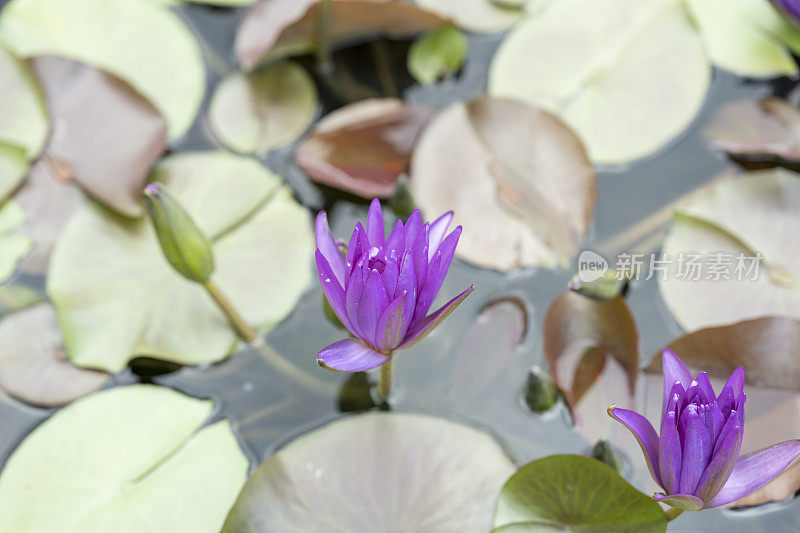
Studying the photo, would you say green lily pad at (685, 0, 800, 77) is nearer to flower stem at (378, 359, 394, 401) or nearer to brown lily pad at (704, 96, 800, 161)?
brown lily pad at (704, 96, 800, 161)

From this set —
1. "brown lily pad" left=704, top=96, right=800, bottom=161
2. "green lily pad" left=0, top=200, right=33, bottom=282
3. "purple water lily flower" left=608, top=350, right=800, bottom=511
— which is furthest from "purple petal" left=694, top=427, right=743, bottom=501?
"green lily pad" left=0, top=200, right=33, bottom=282

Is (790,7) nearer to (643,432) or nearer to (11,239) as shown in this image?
(643,432)

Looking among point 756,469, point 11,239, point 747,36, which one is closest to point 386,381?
point 756,469

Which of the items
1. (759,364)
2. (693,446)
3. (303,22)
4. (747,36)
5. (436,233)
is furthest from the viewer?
(747,36)

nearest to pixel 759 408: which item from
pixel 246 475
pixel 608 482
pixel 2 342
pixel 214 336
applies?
pixel 608 482

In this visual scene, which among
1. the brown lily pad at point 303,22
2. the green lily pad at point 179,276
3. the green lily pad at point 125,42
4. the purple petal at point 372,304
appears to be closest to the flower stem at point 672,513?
the purple petal at point 372,304

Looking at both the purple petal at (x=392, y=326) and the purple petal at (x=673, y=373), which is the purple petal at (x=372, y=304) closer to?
the purple petal at (x=392, y=326)
